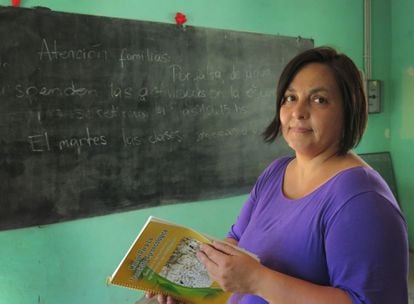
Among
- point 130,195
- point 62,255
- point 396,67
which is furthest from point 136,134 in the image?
point 396,67

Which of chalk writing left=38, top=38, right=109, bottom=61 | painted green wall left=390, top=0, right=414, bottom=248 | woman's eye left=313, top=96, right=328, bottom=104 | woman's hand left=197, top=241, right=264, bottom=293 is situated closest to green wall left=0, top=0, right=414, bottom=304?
painted green wall left=390, top=0, right=414, bottom=248

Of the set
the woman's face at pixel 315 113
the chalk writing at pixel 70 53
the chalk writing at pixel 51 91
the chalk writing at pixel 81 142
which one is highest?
the chalk writing at pixel 70 53

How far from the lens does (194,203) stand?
265cm

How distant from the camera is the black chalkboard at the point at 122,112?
199 centimetres

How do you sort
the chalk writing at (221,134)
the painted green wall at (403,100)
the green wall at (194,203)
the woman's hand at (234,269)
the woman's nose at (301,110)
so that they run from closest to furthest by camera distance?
the woman's hand at (234,269) < the woman's nose at (301,110) < the green wall at (194,203) < the chalk writing at (221,134) < the painted green wall at (403,100)

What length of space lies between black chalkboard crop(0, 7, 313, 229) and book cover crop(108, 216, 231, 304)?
1.28m

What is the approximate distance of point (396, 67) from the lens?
3729 millimetres

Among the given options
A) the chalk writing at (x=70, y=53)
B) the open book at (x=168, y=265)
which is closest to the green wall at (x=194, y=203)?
the chalk writing at (x=70, y=53)

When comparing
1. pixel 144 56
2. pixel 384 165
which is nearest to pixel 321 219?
pixel 144 56

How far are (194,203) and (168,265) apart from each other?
1.69m

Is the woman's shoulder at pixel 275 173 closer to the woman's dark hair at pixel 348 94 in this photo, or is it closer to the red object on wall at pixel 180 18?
the woman's dark hair at pixel 348 94

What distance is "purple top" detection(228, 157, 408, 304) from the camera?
0.73 meters

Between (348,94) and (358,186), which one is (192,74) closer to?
(348,94)

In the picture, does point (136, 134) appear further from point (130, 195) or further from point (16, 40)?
point (16, 40)
